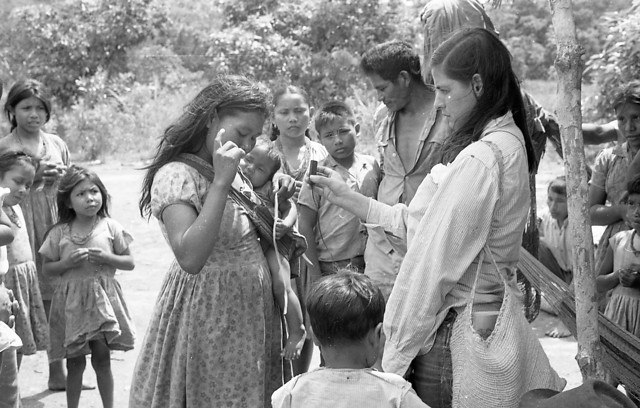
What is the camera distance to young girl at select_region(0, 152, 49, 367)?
4.84 meters

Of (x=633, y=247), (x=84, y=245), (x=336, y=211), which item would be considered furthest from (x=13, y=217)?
(x=633, y=247)

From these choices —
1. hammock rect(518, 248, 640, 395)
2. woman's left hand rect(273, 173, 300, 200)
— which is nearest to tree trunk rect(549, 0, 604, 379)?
hammock rect(518, 248, 640, 395)

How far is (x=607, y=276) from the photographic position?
4484 mm

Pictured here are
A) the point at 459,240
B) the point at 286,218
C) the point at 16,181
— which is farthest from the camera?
the point at 16,181

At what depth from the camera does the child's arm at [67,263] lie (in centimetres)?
496

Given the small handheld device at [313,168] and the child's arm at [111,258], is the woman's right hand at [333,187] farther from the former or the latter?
the child's arm at [111,258]

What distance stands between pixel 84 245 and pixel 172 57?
81.0 ft

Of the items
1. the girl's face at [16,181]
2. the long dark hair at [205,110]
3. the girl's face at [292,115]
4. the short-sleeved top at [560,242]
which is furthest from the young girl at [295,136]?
the short-sleeved top at [560,242]

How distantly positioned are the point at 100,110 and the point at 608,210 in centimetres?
1701

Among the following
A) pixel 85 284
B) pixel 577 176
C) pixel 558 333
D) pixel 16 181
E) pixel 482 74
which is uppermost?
pixel 482 74

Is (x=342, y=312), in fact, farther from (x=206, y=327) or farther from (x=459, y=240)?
(x=206, y=327)

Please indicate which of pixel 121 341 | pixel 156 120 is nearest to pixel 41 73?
pixel 156 120

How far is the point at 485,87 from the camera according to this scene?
2562 millimetres

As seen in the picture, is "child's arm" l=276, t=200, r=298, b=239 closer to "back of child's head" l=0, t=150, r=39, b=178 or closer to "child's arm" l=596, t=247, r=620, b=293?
"child's arm" l=596, t=247, r=620, b=293
